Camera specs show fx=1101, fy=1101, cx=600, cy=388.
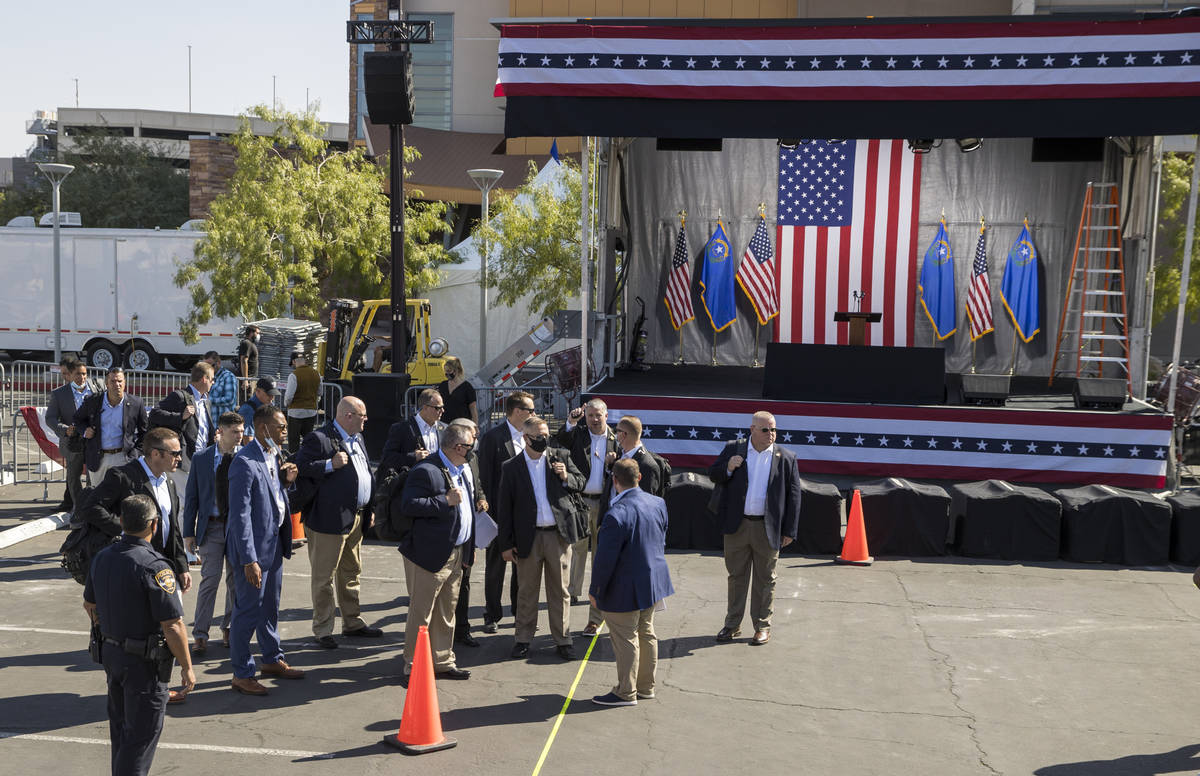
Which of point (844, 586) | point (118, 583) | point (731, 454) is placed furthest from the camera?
point (844, 586)

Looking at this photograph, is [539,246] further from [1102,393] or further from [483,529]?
[483,529]

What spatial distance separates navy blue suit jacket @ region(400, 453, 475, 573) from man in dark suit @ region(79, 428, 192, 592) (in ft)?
4.84

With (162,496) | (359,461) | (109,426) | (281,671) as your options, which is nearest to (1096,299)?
(359,461)

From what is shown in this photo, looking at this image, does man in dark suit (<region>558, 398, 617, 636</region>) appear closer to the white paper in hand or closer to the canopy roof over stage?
the white paper in hand

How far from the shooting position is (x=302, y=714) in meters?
7.22

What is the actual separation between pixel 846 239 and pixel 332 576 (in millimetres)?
14055

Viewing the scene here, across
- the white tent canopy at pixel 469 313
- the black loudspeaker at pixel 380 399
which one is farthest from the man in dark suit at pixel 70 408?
the white tent canopy at pixel 469 313

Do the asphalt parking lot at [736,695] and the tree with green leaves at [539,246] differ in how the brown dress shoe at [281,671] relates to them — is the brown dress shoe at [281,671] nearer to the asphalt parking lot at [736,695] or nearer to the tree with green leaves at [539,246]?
the asphalt parking lot at [736,695]

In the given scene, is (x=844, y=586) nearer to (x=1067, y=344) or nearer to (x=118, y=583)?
(x=118, y=583)

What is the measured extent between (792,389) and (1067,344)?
23.9 ft

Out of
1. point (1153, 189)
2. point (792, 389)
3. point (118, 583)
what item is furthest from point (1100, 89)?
point (118, 583)

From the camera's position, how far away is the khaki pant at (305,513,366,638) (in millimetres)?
8391

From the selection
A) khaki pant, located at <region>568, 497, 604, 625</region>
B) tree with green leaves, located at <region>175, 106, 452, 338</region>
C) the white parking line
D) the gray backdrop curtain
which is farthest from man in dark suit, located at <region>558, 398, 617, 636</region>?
tree with green leaves, located at <region>175, 106, 452, 338</region>

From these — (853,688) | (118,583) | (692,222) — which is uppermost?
(692,222)
